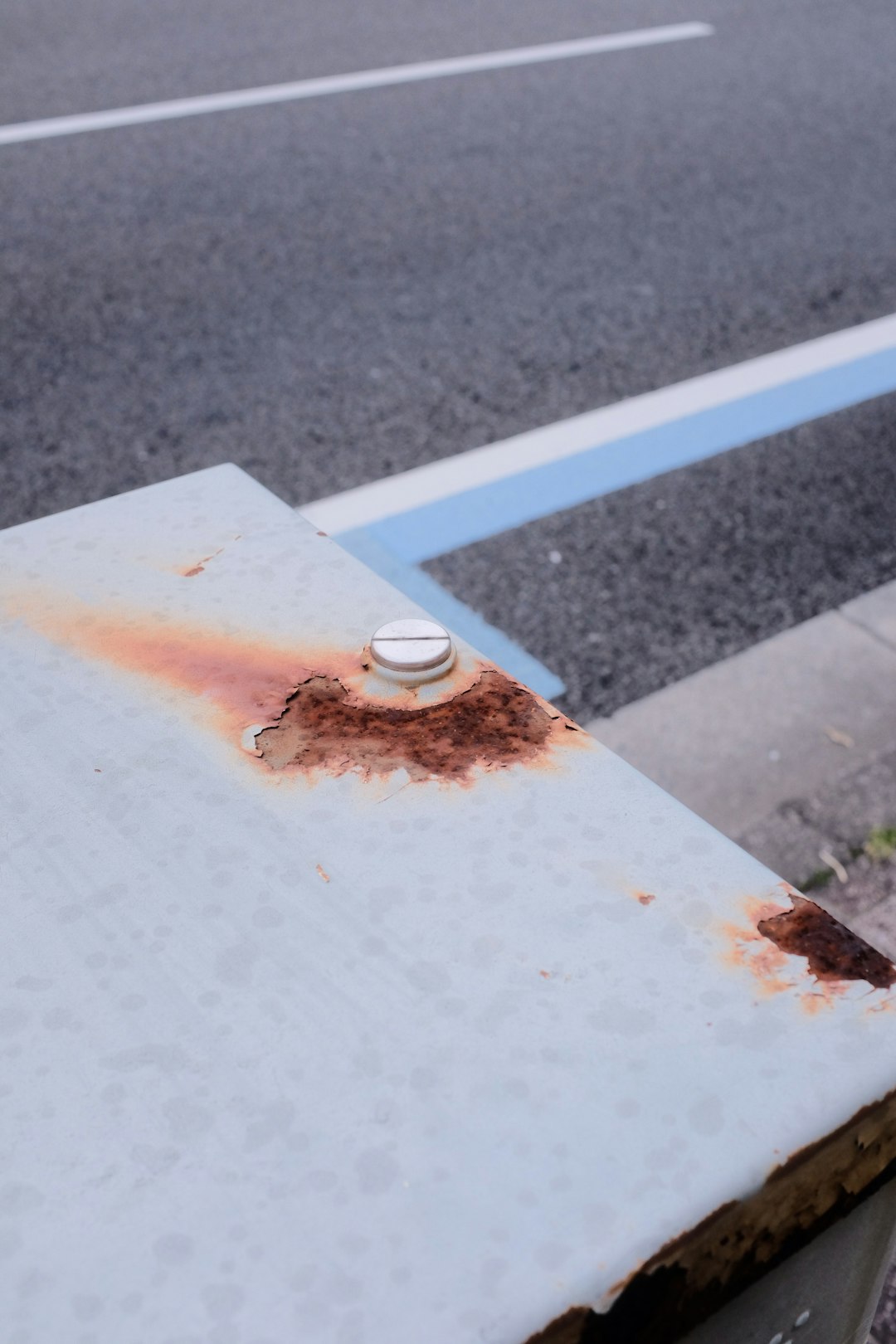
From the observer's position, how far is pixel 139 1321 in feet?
1.42

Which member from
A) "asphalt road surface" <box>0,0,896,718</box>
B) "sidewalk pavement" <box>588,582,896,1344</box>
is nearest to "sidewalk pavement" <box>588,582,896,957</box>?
"sidewalk pavement" <box>588,582,896,1344</box>

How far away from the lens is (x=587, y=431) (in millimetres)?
3135

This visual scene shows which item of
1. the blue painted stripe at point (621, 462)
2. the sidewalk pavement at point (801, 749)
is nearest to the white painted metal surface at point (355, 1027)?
the sidewalk pavement at point (801, 749)

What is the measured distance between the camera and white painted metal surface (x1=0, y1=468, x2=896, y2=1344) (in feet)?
1.48

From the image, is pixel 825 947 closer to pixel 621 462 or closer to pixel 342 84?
pixel 621 462

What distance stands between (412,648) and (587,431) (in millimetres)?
2497

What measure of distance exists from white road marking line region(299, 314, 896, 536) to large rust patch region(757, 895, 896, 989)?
7.00ft

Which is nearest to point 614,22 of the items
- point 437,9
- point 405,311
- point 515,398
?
point 437,9

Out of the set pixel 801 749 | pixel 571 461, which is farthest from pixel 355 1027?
pixel 571 461

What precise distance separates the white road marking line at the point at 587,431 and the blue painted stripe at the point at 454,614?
0.35 feet

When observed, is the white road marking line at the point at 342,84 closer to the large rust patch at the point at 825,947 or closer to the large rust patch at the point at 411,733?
the large rust patch at the point at 411,733

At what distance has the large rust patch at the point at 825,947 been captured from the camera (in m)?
0.57

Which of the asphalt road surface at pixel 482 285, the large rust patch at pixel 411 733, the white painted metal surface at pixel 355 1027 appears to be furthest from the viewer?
the asphalt road surface at pixel 482 285

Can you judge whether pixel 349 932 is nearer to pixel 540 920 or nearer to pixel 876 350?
pixel 540 920
